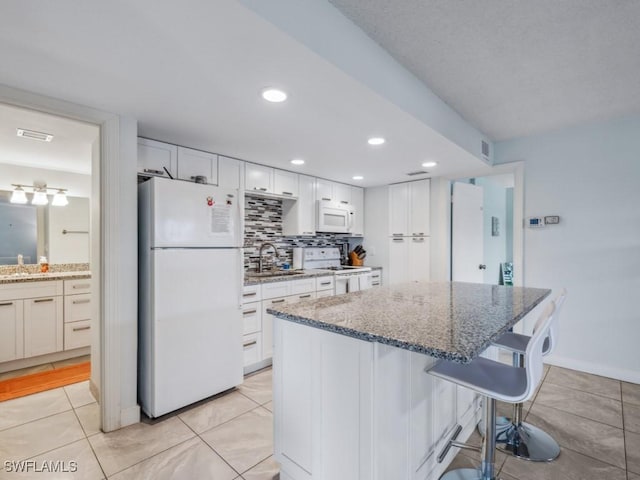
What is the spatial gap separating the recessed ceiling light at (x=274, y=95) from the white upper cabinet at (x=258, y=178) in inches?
58.1

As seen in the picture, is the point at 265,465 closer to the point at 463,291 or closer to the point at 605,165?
the point at 463,291

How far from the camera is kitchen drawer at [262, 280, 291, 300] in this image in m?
3.10

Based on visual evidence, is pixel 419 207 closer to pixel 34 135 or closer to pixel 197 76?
pixel 197 76

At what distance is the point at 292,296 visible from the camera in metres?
3.37

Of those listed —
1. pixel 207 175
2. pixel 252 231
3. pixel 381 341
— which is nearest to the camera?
pixel 381 341

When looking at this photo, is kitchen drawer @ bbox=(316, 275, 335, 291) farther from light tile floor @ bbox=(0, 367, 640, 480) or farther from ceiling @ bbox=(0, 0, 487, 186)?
ceiling @ bbox=(0, 0, 487, 186)

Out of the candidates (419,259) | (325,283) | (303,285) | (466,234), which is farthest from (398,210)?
(303,285)

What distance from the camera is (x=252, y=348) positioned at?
299 centimetres

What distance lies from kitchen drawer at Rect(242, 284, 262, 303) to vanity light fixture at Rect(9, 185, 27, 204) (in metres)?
2.96

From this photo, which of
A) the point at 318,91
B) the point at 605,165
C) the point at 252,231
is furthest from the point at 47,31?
the point at 605,165

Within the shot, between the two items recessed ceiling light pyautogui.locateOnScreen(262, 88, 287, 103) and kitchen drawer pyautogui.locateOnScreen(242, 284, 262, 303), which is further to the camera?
kitchen drawer pyautogui.locateOnScreen(242, 284, 262, 303)

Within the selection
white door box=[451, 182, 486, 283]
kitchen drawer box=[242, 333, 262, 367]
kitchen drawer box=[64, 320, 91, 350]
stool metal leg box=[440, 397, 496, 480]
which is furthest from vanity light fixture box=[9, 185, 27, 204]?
white door box=[451, 182, 486, 283]

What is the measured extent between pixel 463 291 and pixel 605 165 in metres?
2.16

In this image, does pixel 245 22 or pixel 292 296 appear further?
pixel 292 296
